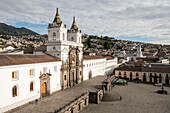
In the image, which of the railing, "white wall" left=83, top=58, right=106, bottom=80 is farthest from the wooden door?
"white wall" left=83, top=58, right=106, bottom=80

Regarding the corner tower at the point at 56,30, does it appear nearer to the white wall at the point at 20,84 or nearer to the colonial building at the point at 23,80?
the colonial building at the point at 23,80

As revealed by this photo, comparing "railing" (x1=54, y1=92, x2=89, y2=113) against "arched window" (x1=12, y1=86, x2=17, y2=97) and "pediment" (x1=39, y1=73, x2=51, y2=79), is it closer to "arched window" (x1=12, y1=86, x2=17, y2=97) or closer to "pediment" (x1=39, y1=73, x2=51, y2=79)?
"arched window" (x1=12, y1=86, x2=17, y2=97)

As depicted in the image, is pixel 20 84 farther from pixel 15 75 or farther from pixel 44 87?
pixel 44 87

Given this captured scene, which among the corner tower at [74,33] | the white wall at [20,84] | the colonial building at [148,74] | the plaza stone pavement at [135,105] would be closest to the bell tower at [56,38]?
the white wall at [20,84]

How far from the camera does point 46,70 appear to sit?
27531 mm

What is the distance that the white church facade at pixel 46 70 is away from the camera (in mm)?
20031

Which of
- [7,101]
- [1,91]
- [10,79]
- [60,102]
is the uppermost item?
[10,79]

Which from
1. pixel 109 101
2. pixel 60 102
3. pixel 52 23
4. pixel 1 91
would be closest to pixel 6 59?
pixel 1 91

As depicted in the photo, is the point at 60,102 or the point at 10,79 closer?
the point at 10,79

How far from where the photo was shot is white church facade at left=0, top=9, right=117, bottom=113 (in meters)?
20.0

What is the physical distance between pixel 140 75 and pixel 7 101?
149ft

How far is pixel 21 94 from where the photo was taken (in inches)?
862

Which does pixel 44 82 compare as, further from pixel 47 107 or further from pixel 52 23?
pixel 52 23

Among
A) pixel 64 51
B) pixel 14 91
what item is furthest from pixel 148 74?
pixel 14 91
